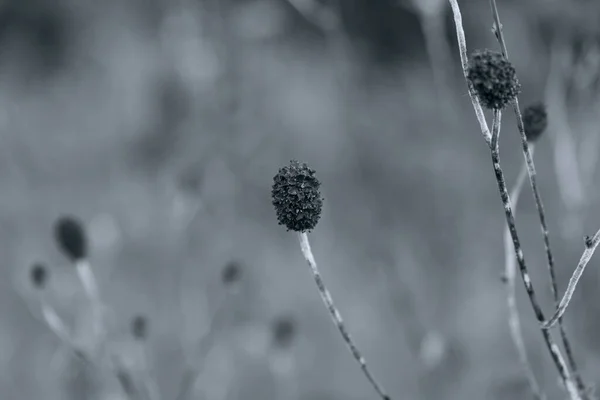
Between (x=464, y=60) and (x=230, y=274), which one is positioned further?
(x=230, y=274)

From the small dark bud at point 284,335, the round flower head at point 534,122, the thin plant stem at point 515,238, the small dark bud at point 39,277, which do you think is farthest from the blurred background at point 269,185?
the thin plant stem at point 515,238

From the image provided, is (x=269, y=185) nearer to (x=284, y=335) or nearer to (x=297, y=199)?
(x=284, y=335)

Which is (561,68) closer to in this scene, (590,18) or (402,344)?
(590,18)

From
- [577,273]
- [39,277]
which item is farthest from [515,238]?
[39,277]

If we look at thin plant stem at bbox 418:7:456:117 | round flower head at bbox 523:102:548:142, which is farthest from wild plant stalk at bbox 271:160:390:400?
thin plant stem at bbox 418:7:456:117

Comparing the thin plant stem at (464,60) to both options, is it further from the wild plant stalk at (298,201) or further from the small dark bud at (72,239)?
the small dark bud at (72,239)

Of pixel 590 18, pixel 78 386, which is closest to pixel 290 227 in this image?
pixel 78 386
